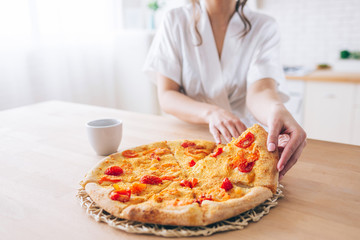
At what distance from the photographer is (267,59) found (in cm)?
161

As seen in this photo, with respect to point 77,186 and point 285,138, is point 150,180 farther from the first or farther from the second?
point 285,138

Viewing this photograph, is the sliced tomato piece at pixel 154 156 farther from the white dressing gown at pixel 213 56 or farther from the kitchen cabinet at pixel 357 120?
the kitchen cabinet at pixel 357 120

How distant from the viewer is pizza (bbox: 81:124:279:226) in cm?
68

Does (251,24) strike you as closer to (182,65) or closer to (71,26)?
(182,65)

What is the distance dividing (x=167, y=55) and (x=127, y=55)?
5.64 feet

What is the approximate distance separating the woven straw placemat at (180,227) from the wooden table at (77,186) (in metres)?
0.01

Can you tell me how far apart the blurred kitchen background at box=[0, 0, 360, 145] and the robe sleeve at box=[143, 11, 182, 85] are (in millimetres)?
1291

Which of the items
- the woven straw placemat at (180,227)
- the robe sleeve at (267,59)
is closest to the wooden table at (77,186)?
A: the woven straw placemat at (180,227)

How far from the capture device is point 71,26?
2846 mm

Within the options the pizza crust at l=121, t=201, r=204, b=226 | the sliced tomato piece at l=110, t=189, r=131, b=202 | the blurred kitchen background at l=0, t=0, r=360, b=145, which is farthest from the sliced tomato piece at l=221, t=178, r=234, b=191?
the blurred kitchen background at l=0, t=0, r=360, b=145

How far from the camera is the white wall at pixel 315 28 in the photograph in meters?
3.10

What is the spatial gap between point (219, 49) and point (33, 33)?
5.45ft

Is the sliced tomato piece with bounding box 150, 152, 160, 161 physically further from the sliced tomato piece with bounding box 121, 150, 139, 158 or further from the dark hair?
the dark hair

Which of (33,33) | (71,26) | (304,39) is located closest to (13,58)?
(33,33)
